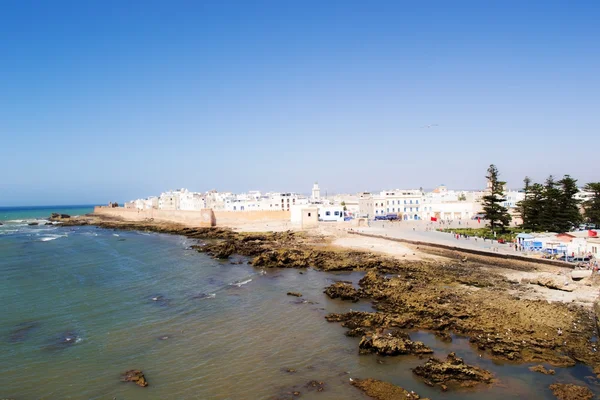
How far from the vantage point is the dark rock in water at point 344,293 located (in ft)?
68.8

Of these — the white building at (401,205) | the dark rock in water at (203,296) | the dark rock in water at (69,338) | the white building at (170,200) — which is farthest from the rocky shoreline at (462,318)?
the white building at (170,200)

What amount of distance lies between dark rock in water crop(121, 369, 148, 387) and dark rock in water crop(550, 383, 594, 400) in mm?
11798

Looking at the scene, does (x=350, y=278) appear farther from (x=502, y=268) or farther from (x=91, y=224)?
(x=91, y=224)

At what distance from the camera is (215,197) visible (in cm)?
8919

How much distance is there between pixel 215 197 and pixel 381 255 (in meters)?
61.1

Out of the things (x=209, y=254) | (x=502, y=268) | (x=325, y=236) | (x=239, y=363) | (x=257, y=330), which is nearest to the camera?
(x=239, y=363)

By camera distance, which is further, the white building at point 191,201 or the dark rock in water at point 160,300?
the white building at point 191,201

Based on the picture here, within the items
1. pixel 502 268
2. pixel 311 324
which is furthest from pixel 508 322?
pixel 502 268

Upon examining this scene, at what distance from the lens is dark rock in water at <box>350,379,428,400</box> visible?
11.0 meters

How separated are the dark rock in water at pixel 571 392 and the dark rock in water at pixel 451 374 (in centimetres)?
168

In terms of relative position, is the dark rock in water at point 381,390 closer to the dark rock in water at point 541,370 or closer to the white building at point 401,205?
the dark rock in water at point 541,370

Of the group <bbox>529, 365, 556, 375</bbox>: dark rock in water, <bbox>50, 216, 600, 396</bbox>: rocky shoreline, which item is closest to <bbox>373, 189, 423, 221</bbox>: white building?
<bbox>50, 216, 600, 396</bbox>: rocky shoreline

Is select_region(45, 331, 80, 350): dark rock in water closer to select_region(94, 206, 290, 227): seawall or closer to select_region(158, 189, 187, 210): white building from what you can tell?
select_region(94, 206, 290, 227): seawall

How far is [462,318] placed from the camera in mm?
16828
